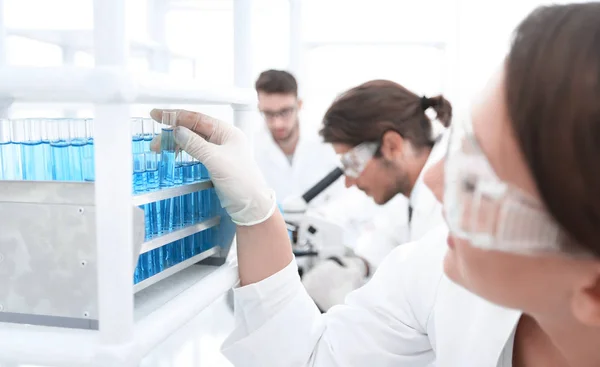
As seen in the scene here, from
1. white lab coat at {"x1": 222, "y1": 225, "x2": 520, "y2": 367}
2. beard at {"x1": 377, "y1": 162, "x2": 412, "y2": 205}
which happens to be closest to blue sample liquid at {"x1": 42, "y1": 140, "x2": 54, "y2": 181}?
white lab coat at {"x1": 222, "y1": 225, "x2": 520, "y2": 367}

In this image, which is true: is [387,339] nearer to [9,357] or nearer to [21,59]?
[9,357]

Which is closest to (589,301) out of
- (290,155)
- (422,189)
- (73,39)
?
(422,189)

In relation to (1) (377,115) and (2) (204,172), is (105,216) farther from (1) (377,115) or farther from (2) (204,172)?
(1) (377,115)

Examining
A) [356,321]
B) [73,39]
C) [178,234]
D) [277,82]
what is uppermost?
[73,39]

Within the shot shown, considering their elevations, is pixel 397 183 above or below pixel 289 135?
below

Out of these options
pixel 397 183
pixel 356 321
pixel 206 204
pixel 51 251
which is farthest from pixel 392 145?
pixel 51 251

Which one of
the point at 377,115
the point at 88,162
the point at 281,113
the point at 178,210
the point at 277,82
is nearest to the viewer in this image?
the point at 88,162

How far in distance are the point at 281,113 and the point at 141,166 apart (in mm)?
2123

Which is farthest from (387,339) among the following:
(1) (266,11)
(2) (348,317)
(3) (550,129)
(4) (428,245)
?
(1) (266,11)

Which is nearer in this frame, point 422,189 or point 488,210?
point 488,210

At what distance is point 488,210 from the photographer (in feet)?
2.08

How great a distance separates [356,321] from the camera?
112cm

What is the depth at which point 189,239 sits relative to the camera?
0.97 metres

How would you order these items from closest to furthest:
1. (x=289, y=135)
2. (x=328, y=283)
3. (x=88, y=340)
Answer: (x=88, y=340) → (x=328, y=283) → (x=289, y=135)
